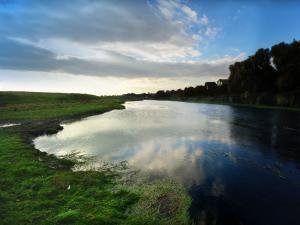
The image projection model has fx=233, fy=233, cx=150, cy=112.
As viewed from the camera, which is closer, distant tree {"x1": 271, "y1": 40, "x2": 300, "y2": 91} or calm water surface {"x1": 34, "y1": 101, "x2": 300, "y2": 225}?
calm water surface {"x1": 34, "y1": 101, "x2": 300, "y2": 225}

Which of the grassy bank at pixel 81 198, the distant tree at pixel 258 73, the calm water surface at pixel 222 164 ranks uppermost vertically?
the distant tree at pixel 258 73

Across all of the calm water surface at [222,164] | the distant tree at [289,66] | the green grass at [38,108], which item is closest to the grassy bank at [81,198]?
the calm water surface at [222,164]

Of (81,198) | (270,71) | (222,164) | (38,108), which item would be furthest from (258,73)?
(81,198)

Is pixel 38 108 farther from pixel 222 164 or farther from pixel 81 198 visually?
pixel 81 198

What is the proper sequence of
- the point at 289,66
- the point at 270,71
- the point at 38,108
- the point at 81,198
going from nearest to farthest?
the point at 81,198, the point at 38,108, the point at 289,66, the point at 270,71

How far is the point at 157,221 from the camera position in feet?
28.7

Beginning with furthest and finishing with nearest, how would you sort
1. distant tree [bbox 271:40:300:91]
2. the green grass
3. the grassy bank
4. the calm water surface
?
distant tree [bbox 271:40:300:91], the green grass, the calm water surface, the grassy bank

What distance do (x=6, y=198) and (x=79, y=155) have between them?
934 cm

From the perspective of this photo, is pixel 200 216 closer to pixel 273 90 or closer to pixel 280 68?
pixel 280 68

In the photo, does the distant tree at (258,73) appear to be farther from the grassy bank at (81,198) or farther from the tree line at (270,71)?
the grassy bank at (81,198)

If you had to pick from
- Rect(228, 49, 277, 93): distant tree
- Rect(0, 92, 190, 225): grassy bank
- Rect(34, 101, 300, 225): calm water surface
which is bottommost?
Rect(34, 101, 300, 225): calm water surface

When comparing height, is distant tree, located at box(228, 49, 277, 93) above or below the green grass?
above

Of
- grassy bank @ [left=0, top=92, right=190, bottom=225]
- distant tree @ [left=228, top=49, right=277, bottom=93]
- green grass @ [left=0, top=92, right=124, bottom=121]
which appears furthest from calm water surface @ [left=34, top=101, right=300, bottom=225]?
distant tree @ [left=228, top=49, right=277, bottom=93]

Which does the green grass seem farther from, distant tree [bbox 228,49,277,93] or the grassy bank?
distant tree [bbox 228,49,277,93]
